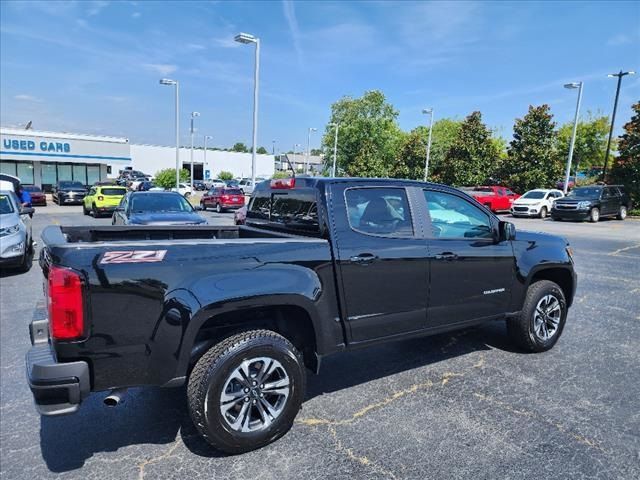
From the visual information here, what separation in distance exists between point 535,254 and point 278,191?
271 centimetres

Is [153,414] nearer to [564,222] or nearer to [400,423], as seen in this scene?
[400,423]

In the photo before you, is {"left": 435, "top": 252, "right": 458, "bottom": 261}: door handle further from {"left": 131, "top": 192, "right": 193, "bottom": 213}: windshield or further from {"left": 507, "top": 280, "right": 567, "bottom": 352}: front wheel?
{"left": 131, "top": 192, "right": 193, "bottom": 213}: windshield

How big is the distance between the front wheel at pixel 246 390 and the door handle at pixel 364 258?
0.80m

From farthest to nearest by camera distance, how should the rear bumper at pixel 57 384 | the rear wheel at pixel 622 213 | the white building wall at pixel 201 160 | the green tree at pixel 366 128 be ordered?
the white building wall at pixel 201 160, the green tree at pixel 366 128, the rear wheel at pixel 622 213, the rear bumper at pixel 57 384

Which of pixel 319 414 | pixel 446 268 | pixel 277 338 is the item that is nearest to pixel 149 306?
pixel 277 338

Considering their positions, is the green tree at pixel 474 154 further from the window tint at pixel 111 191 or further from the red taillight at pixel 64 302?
the red taillight at pixel 64 302

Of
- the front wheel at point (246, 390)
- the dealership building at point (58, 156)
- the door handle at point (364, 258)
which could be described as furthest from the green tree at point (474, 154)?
the dealership building at point (58, 156)

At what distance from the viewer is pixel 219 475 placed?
271cm

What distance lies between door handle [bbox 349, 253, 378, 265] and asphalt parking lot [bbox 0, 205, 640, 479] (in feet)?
3.91

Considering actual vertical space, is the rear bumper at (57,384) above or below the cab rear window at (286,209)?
below

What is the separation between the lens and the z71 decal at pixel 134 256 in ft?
8.17

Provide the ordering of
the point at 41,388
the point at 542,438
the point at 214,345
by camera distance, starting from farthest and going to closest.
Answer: the point at 542,438
the point at 214,345
the point at 41,388

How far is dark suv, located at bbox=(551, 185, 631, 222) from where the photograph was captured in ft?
70.4

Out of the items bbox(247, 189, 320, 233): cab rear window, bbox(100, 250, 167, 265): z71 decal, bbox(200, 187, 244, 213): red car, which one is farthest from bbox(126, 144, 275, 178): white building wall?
bbox(100, 250, 167, 265): z71 decal
